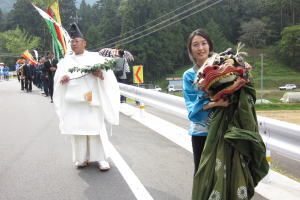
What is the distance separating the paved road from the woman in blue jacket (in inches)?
45.3

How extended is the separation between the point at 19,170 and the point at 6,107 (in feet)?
29.9

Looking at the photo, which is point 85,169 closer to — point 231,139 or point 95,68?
point 95,68

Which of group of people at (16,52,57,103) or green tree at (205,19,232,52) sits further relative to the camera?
green tree at (205,19,232,52)

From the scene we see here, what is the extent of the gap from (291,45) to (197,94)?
285 feet

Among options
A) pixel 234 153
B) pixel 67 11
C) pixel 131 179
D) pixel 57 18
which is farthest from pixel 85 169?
pixel 67 11

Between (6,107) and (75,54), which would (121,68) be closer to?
(6,107)

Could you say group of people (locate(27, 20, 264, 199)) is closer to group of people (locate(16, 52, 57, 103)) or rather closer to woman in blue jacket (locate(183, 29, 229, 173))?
woman in blue jacket (locate(183, 29, 229, 173))

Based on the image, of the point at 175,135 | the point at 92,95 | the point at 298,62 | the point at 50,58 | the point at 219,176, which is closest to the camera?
the point at 219,176

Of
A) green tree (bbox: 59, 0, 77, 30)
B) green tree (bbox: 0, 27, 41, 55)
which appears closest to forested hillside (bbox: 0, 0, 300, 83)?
green tree (bbox: 0, 27, 41, 55)

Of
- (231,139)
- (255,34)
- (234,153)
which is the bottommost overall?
(234,153)

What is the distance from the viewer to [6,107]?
45.1 ft

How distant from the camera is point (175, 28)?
3492 inches

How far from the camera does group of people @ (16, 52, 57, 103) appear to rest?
15.8m

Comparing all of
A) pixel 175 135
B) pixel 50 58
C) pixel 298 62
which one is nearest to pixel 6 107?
pixel 50 58
